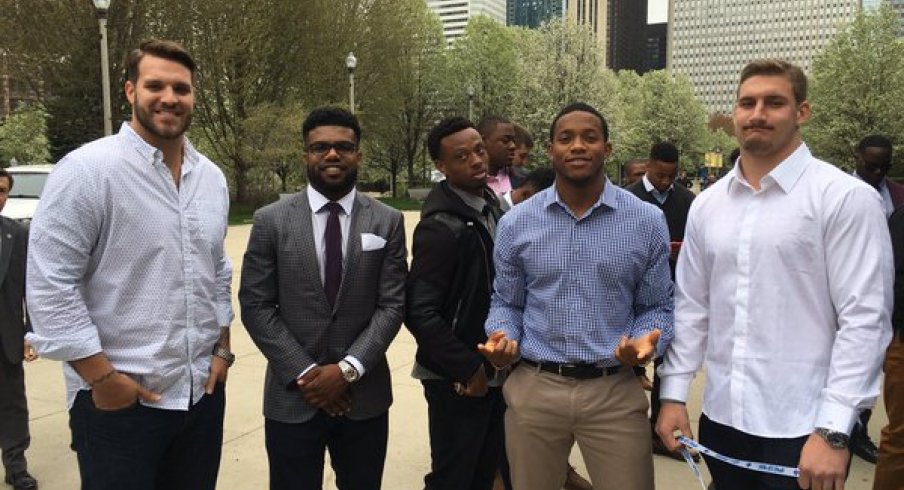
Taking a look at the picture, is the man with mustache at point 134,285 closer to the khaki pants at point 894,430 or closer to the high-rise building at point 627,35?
the khaki pants at point 894,430

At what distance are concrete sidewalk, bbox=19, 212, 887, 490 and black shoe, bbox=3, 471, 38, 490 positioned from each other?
8 cm

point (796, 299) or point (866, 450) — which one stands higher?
point (796, 299)

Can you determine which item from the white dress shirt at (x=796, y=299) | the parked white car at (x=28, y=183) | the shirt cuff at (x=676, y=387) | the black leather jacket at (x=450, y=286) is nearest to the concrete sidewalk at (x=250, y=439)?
the black leather jacket at (x=450, y=286)

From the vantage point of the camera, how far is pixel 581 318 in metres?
2.71

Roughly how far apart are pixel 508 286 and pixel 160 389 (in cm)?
140

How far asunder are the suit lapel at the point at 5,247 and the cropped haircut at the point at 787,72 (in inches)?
172

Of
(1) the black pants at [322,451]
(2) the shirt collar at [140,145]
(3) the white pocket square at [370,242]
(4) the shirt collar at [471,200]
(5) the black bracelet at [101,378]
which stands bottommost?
(1) the black pants at [322,451]

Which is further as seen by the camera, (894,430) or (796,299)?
(894,430)

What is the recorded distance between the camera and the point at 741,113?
7.91 ft

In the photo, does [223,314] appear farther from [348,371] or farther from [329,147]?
[329,147]

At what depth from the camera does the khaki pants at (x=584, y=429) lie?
2699mm

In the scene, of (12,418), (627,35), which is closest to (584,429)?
(12,418)

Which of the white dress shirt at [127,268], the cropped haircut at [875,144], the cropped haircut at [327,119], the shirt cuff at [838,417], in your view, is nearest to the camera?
the shirt cuff at [838,417]

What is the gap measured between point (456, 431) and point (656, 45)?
190 m
